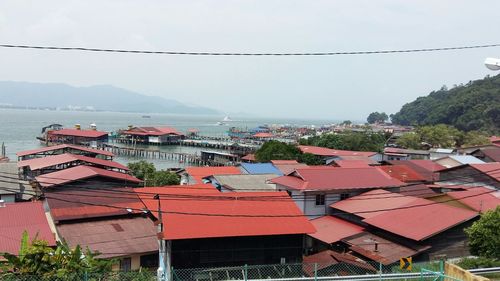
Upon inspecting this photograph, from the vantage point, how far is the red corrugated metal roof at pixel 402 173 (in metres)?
29.3

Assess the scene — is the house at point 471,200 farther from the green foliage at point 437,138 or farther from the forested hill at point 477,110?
the forested hill at point 477,110

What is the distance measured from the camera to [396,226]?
16.8 metres

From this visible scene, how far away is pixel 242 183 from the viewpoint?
23891 mm

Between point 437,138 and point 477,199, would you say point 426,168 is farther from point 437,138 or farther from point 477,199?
point 437,138

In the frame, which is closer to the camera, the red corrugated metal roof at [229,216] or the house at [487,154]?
the red corrugated metal roof at [229,216]

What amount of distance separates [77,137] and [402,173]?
5117 centimetres

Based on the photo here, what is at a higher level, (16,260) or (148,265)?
(16,260)

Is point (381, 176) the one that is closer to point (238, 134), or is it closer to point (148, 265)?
point (148, 265)

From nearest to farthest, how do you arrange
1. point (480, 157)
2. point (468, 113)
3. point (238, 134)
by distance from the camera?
1. point (480, 157)
2. point (468, 113)
3. point (238, 134)

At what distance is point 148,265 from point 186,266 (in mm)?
1528

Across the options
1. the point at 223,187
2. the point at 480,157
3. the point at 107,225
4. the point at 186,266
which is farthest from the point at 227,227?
the point at 480,157

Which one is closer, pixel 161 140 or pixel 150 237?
pixel 150 237

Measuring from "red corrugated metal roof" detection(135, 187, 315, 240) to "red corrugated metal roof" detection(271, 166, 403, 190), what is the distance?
13.1 feet

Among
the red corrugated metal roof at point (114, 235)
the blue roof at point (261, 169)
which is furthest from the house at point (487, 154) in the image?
the red corrugated metal roof at point (114, 235)
